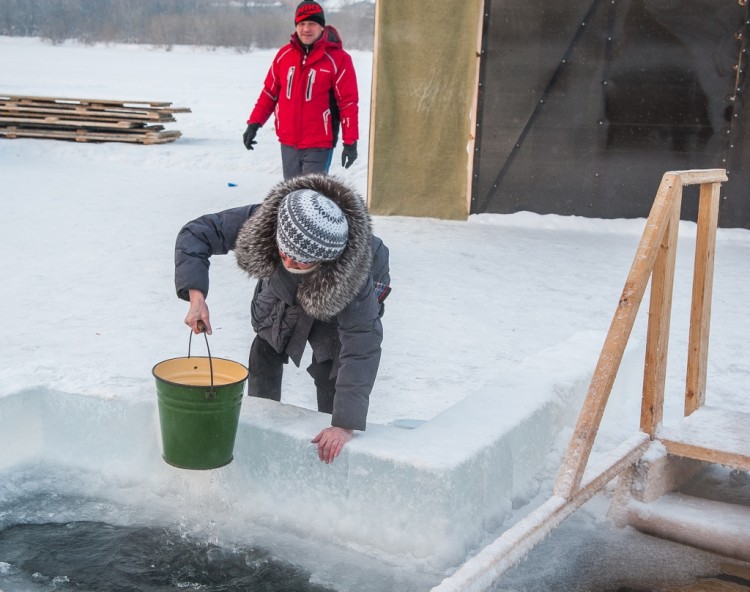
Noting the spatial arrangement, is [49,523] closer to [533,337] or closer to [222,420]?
[222,420]

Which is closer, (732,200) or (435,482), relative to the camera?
(435,482)

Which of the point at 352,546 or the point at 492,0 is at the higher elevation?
the point at 492,0

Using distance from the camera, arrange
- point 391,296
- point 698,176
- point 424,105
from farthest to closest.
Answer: point 424,105, point 391,296, point 698,176

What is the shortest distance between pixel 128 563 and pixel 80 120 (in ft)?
39.9

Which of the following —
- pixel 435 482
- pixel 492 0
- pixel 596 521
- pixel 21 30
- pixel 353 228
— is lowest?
pixel 596 521

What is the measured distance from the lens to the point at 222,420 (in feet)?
8.50

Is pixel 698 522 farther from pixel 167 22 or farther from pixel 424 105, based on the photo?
pixel 167 22

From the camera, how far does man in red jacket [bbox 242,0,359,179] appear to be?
6.27 metres

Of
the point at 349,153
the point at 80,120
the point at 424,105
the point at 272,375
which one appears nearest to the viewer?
the point at 272,375

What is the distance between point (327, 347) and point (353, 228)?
0.51m

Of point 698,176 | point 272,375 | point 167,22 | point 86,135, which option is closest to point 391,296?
point 272,375

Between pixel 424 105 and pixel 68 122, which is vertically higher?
pixel 424 105

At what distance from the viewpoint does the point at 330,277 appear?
2.58 meters

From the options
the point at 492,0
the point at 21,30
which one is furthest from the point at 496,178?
the point at 21,30
